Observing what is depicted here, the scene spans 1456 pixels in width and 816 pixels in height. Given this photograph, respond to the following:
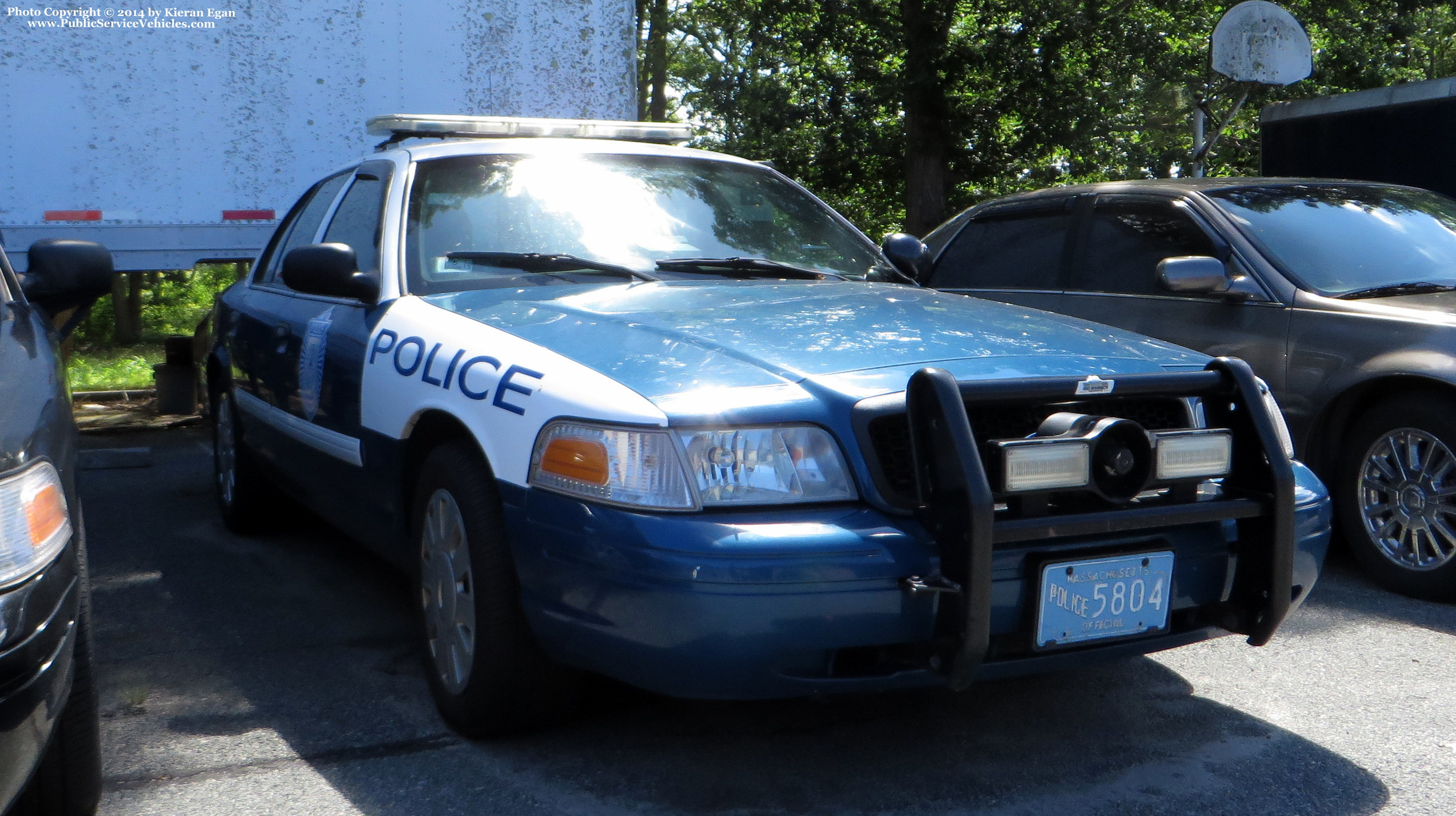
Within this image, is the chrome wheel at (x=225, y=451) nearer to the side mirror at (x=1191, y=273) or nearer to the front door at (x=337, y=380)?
the front door at (x=337, y=380)

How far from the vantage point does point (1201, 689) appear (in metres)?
3.69

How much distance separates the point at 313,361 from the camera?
435cm

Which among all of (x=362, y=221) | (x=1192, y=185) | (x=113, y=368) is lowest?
(x=113, y=368)

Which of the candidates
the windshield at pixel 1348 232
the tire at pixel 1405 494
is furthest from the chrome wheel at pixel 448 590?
the windshield at pixel 1348 232

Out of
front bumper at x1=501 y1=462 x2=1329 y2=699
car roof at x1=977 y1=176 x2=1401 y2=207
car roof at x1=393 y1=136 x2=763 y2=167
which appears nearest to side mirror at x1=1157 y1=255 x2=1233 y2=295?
car roof at x1=977 y1=176 x2=1401 y2=207

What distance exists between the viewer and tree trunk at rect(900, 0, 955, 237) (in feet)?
40.5

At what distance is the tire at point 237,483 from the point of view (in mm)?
5504

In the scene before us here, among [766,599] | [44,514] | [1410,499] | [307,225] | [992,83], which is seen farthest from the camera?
[992,83]

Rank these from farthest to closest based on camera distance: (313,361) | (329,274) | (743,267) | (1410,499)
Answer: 1. (1410,499)
2. (313,361)
3. (743,267)
4. (329,274)

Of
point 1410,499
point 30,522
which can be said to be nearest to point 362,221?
point 30,522

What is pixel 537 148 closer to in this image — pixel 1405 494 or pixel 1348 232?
pixel 1405 494

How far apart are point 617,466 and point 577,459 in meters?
0.12

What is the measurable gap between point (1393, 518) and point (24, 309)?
428cm

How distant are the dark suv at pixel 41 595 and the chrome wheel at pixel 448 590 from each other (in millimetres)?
815
